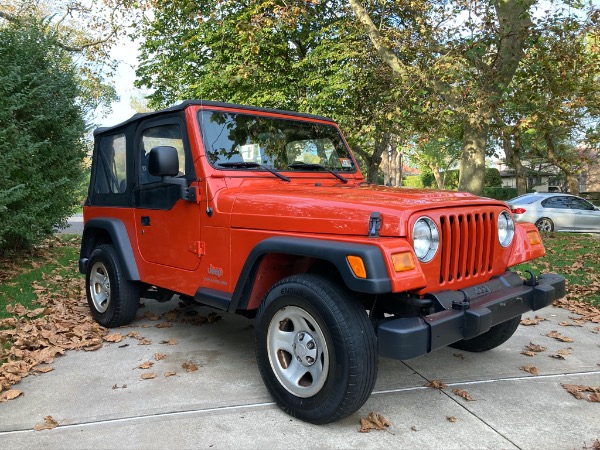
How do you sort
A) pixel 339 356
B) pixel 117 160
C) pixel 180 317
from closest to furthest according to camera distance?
pixel 339 356
pixel 117 160
pixel 180 317

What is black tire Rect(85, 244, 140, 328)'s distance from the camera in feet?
16.3

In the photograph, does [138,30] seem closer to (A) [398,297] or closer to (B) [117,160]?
(B) [117,160]

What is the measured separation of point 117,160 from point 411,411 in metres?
3.71

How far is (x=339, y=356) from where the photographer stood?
2846mm

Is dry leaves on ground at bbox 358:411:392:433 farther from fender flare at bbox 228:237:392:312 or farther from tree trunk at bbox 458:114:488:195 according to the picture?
tree trunk at bbox 458:114:488:195

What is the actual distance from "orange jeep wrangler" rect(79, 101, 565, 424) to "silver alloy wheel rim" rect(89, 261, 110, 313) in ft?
0.65

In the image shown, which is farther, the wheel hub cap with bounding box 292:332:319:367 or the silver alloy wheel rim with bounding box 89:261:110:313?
the silver alloy wheel rim with bounding box 89:261:110:313

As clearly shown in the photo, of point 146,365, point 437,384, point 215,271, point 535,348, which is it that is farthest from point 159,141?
point 535,348

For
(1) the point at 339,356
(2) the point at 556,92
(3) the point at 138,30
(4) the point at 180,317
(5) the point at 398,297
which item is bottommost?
(4) the point at 180,317

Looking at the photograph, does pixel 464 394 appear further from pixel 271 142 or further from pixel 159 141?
pixel 159 141

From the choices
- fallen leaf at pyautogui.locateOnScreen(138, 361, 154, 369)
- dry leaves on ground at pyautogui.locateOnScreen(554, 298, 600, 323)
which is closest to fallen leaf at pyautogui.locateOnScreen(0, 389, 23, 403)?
fallen leaf at pyautogui.locateOnScreen(138, 361, 154, 369)

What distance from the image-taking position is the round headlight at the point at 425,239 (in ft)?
9.66

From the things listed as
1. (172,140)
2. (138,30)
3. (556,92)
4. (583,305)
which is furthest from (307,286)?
(138,30)

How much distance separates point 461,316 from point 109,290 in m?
3.67
